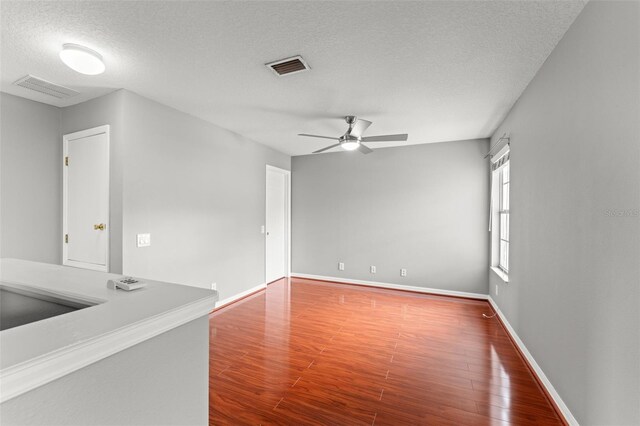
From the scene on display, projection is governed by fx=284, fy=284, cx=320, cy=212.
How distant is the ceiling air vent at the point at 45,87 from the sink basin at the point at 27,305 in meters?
2.17

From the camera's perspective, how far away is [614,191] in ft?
4.68

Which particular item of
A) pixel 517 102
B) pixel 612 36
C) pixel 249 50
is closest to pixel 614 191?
pixel 612 36

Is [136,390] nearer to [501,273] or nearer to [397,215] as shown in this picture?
[501,273]

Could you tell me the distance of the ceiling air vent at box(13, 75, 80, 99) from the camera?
254 centimetres

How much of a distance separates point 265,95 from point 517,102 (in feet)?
8.65

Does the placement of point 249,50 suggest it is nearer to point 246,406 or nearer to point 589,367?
point 246,406

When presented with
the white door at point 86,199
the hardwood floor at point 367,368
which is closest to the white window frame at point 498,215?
the hardwood floor at point 367,368

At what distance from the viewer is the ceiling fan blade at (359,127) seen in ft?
10.7

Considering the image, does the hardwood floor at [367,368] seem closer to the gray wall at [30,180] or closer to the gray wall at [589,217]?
the gray wall at [589,217]

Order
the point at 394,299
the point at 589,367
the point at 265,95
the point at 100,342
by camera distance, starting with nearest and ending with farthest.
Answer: the point at 100,342, the point at 589,367, the point at 265,95, the point at 394,299

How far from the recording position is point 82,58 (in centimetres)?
207

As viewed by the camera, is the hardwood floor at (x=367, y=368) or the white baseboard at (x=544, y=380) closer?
the white baseboard at (x=544, y=380)

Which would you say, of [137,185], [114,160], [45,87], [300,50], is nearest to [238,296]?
[137,185]

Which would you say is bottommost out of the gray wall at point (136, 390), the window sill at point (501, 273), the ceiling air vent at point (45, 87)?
the window sill at point (501, 273)
